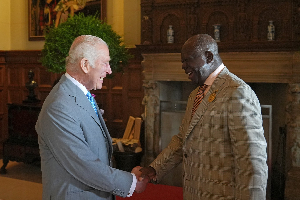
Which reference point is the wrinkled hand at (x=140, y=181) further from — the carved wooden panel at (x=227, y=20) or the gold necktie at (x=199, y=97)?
the carved wooden panel at (x=227, y=20)

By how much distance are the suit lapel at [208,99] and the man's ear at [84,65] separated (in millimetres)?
641

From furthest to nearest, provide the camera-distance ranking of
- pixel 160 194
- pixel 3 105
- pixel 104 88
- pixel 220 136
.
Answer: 1. pixel 3 105
2. pixel 104 88
3. pixel 160 194
4. pixel 220 136

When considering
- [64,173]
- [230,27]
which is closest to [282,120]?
[230,27]

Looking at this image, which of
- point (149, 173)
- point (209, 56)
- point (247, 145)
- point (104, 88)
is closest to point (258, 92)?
point (104, 88)

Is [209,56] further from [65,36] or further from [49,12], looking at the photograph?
[49,12]

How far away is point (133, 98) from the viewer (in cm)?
603

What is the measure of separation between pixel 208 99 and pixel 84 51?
2.36ft

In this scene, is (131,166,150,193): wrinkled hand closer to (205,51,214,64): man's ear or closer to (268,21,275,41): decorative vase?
(205,51,214,64): man's ear

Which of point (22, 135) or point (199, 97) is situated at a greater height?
point (199, 97)

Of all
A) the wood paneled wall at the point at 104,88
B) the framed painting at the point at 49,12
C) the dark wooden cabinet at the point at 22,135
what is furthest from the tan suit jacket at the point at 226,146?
the framed painting at the point at 49,12

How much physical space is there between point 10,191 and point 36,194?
0.43 metres

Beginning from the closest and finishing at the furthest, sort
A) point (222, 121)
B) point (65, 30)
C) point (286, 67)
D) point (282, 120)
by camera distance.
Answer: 1. point (222, 121)
2. point (65, 30)
3. point (286, 67)
4. point (282, 120)

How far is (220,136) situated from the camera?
1.90 meters

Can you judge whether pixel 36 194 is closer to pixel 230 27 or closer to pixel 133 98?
pixel 133 98
